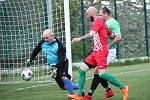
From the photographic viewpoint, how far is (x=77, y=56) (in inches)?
873

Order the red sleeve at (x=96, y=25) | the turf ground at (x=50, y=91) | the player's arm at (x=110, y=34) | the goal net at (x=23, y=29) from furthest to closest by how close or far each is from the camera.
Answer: the goal net at (x=23, y=29) → the turf ground at (x=50, y=91) → the player's arm at (x=110, y=34) → the red sleeve at (x=96, y=25)

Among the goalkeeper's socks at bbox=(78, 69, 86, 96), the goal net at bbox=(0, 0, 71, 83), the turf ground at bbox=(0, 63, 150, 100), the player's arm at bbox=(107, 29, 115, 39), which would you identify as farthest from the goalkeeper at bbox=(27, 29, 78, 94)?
the goal net at bbox=(0, 0, 71, 83)

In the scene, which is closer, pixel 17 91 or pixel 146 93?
pixel 146 93

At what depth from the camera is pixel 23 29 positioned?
50.2 feet

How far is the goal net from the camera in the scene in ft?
48.6

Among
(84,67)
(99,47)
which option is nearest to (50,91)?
(84,67)

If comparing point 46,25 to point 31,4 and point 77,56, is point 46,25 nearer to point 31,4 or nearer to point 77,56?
point 31,4

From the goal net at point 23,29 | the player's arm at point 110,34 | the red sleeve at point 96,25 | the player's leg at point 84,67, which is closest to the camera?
the red sleeve at point 96,25

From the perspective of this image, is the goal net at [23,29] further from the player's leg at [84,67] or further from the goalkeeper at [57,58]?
the player's leg at [84,67]

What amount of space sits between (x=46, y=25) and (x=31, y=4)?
785mm

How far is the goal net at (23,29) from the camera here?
583 inches

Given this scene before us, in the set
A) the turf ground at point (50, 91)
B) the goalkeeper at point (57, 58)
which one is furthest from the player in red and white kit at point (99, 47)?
the turf ground at point (50, 91)

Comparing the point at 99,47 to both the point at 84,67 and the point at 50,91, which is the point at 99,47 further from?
the point at 50,91

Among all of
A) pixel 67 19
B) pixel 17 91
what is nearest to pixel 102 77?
pixel 17 91
